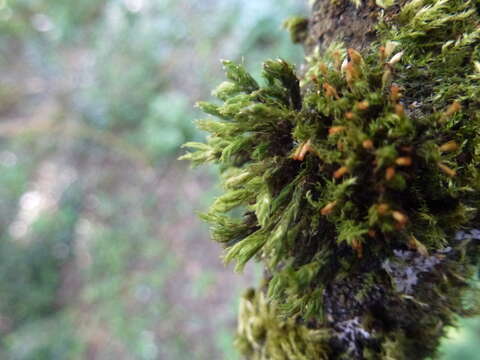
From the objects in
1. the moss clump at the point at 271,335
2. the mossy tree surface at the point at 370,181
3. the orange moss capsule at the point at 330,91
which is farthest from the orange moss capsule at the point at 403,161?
the moss clump at the point at 271,335

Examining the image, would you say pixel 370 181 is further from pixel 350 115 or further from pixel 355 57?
pixel 355 57

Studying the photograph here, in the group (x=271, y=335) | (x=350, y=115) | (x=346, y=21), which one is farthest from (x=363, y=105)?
(x=271, y=335)

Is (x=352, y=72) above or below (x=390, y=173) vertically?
above

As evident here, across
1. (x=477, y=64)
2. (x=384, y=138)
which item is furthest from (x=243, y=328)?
(x=477, y=64)

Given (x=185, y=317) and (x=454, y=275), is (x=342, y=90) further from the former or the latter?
(x=185, y=317)

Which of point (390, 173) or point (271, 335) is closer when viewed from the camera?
point (390, 173)

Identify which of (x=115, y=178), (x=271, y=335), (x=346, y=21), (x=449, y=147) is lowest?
(x=271, y=335)

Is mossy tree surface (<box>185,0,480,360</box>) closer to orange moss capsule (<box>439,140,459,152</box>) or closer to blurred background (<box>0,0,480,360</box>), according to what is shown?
orange moss capsule (<box>439,140,459,152</box>)

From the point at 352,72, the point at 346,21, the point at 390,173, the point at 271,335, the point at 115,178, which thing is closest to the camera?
the point at 390,173

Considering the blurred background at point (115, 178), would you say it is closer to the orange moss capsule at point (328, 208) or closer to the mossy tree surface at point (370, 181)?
the mossy tree surface at point (370, 181)
